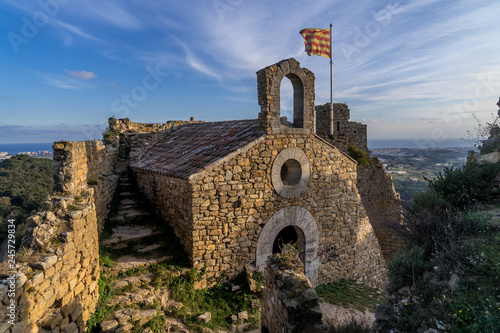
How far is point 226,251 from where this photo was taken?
664 cm

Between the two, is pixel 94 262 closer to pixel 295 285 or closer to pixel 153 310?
pixel 153 310

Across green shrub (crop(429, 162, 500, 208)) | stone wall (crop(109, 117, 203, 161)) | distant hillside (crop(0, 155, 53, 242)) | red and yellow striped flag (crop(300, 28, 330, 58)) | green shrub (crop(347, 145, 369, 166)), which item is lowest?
distant hillside (crop(0, 155, 53, 242))

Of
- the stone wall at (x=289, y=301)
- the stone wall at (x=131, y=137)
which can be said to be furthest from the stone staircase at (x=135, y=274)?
the stone wall at (x=131, y=137)

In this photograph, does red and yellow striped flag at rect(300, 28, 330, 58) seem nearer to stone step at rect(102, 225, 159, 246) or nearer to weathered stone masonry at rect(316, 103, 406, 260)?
weathered stone masonry at rect(316, 103, 406, 260)

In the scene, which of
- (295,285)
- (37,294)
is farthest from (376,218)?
(37,294)

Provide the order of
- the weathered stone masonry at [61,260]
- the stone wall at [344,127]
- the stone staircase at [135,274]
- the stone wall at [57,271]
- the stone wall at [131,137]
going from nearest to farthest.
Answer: the stone wall at [57,271] → the weathered stone masonry at [61,260] → the stone staircase at [135,274] → the stone wall at [131,137] → the stone wall at [344,127]

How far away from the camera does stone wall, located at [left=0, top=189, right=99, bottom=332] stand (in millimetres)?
3039

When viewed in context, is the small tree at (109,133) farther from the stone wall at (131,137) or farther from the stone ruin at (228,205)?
the stone ruin at (228,205)

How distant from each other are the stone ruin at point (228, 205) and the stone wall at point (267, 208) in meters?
0.03

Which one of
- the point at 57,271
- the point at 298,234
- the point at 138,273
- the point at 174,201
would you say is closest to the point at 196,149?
the point at 174,201

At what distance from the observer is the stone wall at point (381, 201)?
11.6 m

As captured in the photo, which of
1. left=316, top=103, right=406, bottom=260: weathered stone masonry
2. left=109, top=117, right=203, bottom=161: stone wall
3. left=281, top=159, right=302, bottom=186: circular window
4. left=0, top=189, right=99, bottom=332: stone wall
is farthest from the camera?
left=316, top=103, right=406, bottom=260: weathered stone masonry

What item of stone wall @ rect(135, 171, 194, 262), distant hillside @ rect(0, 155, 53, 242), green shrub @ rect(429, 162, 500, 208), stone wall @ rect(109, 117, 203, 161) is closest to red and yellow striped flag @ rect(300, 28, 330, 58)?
green shrub @ rect(429, 162, 500, 208)

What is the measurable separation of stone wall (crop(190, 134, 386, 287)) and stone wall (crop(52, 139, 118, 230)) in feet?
7.71
